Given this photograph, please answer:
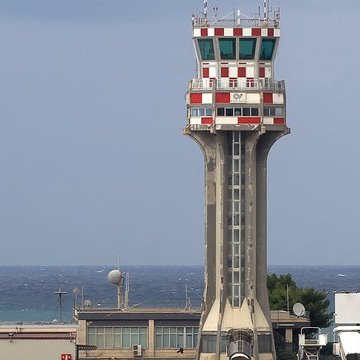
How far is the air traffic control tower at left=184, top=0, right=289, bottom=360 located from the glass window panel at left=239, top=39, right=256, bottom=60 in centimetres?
7

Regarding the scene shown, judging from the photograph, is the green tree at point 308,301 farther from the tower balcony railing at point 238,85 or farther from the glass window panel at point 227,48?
the glass window panel at point 227,48

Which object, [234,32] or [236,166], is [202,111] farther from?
[234,32]

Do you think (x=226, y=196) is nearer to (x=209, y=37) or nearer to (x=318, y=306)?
(x=209, y=37)

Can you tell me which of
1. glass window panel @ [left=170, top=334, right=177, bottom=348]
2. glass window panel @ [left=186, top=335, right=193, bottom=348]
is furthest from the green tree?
glass window panel @ [left=170, top=334, right=177, bottom=348]

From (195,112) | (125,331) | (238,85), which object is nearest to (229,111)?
(238,85)

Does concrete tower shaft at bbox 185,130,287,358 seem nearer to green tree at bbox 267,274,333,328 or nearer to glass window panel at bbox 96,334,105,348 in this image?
glass window panel at bbox 96,334,105,348

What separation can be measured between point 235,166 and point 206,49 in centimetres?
792

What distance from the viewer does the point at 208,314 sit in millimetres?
127312

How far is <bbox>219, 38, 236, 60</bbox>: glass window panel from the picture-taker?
419ft

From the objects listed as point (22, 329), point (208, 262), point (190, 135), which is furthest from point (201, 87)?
point (22, 329)

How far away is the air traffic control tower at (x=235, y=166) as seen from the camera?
127 metres

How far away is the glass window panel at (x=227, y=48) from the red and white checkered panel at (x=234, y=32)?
407mm

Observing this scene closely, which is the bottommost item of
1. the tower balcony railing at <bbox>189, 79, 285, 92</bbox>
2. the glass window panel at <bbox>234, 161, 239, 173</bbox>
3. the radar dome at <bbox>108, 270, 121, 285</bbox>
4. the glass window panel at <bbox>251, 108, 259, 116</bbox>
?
the radar dome at <bbox>108, 270, 121, 285</bbox>

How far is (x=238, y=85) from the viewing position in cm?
12825
